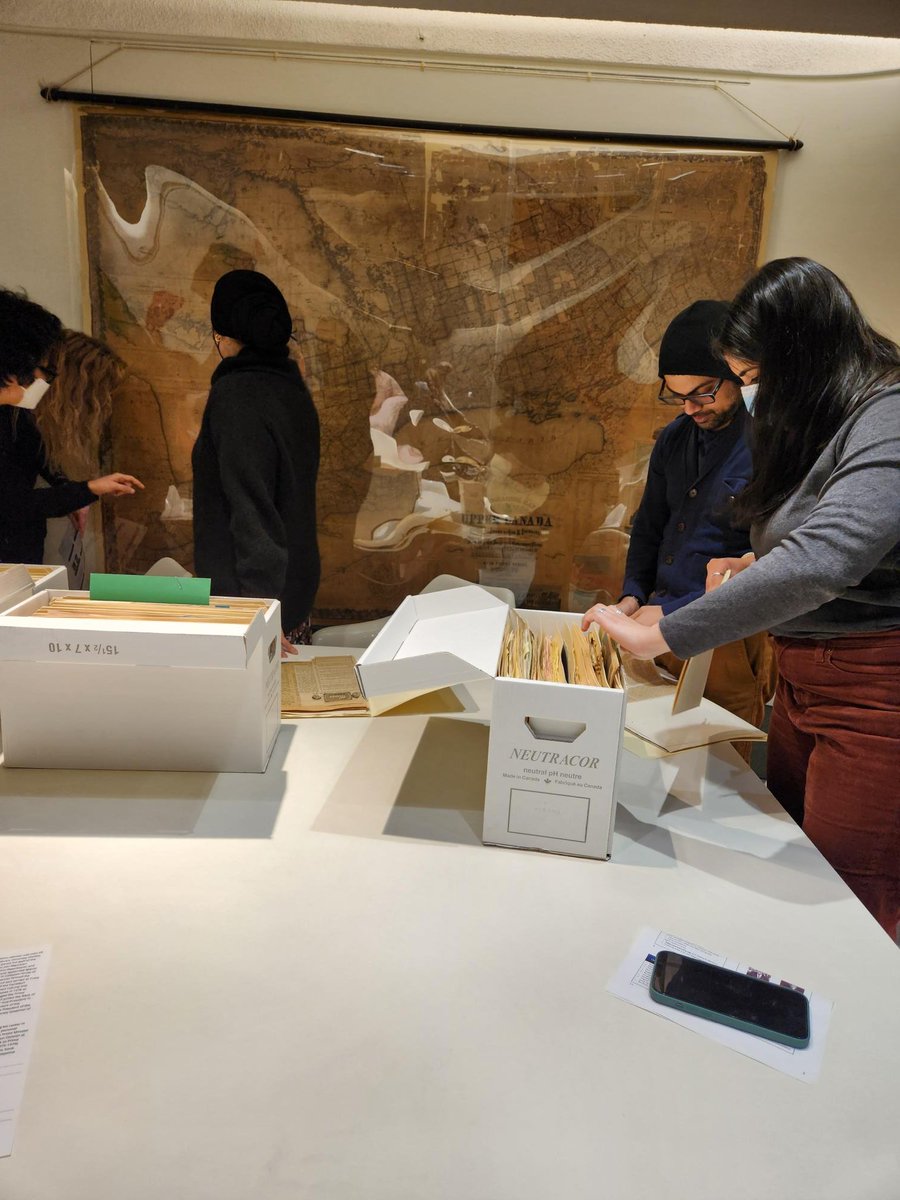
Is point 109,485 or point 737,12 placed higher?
point 737,12

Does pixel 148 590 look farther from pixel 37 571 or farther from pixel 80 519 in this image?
pixel 80 519

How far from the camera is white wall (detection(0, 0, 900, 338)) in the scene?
2295 mm

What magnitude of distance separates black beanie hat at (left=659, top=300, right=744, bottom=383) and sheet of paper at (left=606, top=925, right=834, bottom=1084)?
1.43 meters

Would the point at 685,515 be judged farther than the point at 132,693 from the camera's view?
Yes

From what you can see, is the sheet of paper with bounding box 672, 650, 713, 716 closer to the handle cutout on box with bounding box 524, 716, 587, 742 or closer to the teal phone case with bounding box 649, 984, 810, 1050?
the handle cutout on box with bounding box 524, 716, 587, 742

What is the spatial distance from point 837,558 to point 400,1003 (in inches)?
31.4

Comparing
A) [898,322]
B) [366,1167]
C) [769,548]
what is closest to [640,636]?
[769,548]


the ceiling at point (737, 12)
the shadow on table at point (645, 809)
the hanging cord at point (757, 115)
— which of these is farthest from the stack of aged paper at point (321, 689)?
the hanging cord at point (757, 115)

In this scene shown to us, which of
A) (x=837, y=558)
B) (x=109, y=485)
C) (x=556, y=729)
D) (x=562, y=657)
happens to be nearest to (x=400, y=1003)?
A: (x=556, y=729)

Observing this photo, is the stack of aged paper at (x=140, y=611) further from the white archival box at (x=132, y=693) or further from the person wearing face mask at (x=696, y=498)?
the person wearing face mask at (x=696, y=498)

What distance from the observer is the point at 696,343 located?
1.98 m

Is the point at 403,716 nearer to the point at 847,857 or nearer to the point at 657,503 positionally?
the point at 847,857

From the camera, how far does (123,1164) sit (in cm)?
68

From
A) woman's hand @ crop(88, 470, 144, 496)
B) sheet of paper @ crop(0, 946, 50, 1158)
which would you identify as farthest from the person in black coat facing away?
sheet of paper @ crop(0, 946, 50, 1158)
